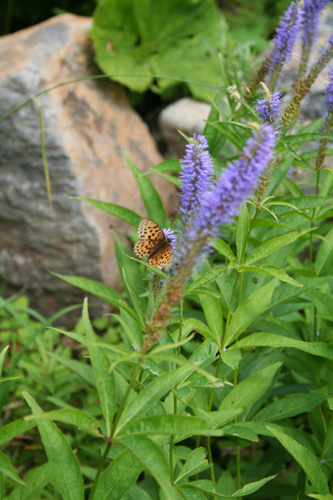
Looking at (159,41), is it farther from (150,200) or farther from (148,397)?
(148,397)

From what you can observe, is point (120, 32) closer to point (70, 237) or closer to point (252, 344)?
point (70, 237)

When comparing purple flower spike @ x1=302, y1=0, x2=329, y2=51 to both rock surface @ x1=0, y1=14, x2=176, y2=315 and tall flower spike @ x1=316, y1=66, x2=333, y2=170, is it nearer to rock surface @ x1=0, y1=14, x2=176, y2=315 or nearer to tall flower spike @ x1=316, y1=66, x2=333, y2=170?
tall flower spike @ x1=316, y1=66, x2=333, y2=170

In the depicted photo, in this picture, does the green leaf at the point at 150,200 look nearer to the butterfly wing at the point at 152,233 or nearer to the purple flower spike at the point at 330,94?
the butterfly wing at the point at 152,233

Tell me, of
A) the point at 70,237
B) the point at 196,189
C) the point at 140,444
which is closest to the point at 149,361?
the point at 140,444

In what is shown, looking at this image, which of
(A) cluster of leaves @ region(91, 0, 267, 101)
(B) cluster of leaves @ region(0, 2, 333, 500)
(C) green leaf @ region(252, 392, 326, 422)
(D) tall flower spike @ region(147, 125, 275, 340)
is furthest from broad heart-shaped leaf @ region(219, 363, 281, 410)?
(A) cluster of leaves @ region(91, 0, 267, 101)

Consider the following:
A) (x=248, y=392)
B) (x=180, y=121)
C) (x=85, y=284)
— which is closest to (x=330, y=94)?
(x=248, y=392)
